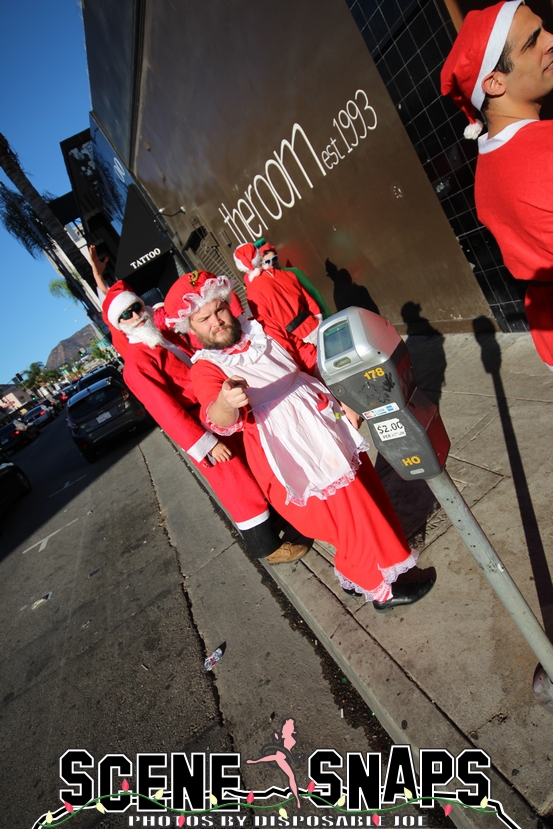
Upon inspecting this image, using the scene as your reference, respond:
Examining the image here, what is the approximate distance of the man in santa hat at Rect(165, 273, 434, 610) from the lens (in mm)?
2252

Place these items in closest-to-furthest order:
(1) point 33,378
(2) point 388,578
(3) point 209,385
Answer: (3) point 209,385
(2) point 388,578
(1) point 33,378

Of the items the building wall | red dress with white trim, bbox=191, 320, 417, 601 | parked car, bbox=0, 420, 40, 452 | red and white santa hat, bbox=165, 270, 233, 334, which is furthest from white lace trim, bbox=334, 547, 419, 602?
parked car, bbox=0, 420, 40, 452

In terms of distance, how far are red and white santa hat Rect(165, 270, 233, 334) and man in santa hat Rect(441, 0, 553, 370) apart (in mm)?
1196

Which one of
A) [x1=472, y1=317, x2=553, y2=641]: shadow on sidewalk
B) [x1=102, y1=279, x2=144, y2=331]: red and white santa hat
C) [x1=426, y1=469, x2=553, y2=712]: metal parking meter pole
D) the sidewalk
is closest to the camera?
[x1=426, y1=469, x2=553, y2=712]: metal parking meter pole

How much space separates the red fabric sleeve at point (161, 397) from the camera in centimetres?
288

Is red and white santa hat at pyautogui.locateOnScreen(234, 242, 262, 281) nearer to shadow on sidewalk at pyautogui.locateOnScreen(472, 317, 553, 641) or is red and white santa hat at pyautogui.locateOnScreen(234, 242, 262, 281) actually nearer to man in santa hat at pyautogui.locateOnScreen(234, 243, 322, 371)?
man in santa hat at pyautogui.locateOnScreen(234, 243, 322, 371)

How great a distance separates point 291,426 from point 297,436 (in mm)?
56

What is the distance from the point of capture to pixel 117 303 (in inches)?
136

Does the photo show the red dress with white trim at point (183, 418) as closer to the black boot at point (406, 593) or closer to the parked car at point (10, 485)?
the black boot at point (406, 593)

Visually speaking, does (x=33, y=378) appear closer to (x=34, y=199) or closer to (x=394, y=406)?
(x=34, y=199)

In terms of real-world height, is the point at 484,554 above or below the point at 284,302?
below

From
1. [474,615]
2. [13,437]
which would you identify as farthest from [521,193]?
[13,437]

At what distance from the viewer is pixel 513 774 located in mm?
1628

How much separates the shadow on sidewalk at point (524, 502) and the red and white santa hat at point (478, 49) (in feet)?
6.14
